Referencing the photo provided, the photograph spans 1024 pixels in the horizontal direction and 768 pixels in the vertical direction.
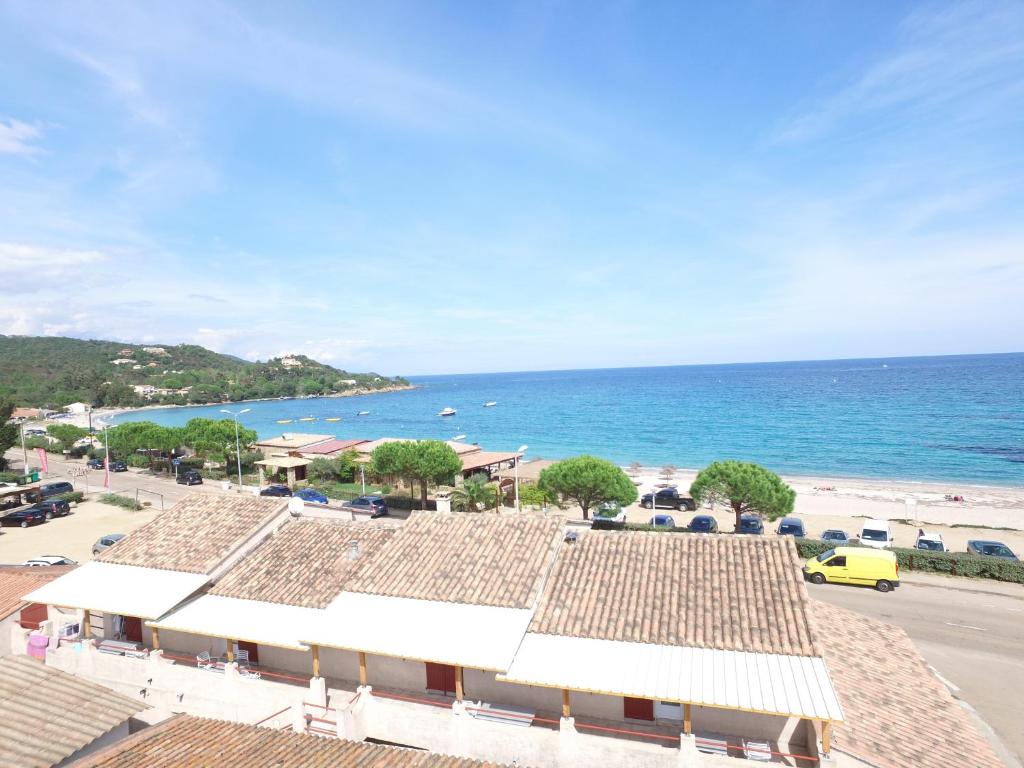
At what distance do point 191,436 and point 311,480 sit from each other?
1477cm

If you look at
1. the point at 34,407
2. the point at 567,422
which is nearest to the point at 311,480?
the point at 567,422

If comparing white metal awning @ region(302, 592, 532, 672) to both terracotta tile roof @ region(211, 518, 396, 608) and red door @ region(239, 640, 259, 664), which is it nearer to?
terracotta tile roof @ region(211, 518, 396, 608)

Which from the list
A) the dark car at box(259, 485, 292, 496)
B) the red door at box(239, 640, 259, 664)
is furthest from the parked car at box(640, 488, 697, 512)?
the red door at box(239, 640, 259, 664)

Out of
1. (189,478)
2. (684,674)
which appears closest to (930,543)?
(684,674)

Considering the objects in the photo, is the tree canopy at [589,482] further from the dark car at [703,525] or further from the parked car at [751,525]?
the parked car at [751,525]

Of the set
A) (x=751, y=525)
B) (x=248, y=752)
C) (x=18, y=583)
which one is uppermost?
(x=248, y=752)

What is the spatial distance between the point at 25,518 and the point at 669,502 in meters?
44.3

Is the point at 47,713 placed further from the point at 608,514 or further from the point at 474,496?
the point at 608,514

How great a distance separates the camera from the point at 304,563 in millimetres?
17000

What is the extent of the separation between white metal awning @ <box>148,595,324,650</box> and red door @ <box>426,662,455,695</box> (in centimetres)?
303

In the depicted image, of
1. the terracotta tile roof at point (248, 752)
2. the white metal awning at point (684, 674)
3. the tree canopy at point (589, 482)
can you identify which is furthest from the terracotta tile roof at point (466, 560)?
the tree canopy at point (589, 482)

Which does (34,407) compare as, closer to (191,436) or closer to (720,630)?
(191,436)

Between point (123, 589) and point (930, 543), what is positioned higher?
point (123, 589)

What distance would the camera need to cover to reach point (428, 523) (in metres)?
17.7
